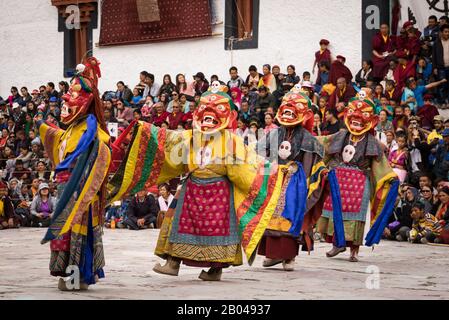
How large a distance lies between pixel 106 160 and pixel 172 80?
43.9 feet

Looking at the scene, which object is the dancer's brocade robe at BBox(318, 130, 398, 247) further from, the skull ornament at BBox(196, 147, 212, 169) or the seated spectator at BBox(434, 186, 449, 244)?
the skull ornament at BBox(196, 147, 212, 169)

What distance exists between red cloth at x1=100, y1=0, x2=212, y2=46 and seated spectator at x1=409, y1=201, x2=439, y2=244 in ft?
26.8

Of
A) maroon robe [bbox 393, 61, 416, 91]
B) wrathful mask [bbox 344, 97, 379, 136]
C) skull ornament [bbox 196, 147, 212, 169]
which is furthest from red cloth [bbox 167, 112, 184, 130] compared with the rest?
skull ornament [bbox 196, 147, 212, 169]

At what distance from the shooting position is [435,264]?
1170 cm

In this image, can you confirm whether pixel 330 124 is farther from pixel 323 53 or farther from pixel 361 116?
pixel 361 116

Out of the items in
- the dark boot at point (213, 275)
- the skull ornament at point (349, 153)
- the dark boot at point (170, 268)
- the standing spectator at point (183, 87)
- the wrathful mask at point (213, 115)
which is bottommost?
the dark boot at point (213, 275)

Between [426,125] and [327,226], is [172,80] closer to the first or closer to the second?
[426,125]

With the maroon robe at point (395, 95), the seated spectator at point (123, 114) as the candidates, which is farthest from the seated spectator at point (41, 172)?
the maroon robe at point (395, 95)

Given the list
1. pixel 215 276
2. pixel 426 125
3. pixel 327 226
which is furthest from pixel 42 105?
pixel 215 276

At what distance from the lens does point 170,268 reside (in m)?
9.60

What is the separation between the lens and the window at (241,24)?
68.6 ft

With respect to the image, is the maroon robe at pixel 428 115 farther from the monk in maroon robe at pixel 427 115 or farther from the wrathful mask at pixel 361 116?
the wrathful mask at pixel 361 116

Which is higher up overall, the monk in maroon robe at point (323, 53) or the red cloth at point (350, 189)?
the monk in maroon robe at point (323, 53)

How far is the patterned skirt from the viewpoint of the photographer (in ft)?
31.2
